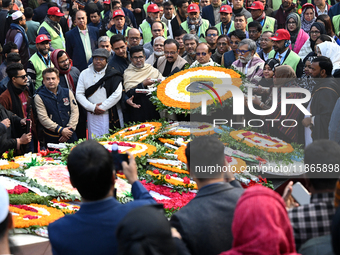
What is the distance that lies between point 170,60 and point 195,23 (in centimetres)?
285

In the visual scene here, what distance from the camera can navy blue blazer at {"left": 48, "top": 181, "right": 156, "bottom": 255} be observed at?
260cm

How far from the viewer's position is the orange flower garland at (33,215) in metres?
4.57

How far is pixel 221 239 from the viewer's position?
2910mm

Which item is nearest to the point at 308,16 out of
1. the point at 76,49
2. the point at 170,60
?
the point at 170,60

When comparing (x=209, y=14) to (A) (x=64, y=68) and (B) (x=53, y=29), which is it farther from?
(A) (x=64, y=68)

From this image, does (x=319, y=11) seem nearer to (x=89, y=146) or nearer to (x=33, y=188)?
(x=33, y=188)

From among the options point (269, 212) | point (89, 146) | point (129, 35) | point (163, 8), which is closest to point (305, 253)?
point (269, 212)

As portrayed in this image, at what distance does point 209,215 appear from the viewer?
9.64 feet

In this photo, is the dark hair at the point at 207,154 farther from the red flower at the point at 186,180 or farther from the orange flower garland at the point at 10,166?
the orange flower garland at the point at 10,166

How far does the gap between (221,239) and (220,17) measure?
966 cm

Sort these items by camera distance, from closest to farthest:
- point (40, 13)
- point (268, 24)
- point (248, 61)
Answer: point (248, 61) → point (268, 24) → point (40, 13)

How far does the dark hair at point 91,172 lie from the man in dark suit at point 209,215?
0.55m

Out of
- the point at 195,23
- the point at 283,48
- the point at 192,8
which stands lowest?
the point at 283,48

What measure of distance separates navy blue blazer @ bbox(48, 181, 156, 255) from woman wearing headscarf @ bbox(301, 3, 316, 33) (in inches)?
384
